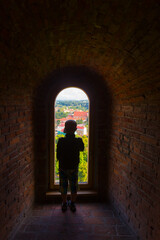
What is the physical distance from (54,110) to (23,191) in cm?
184

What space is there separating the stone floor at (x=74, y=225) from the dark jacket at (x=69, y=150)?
3.28 ft

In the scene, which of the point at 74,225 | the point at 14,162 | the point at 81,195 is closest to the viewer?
the point at 14,162

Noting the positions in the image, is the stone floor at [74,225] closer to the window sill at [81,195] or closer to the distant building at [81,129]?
the window sill at [81,195]

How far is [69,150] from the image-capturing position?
3.02m

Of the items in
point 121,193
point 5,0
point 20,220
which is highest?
point 5,0

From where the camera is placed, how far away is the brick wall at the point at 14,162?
2.14m

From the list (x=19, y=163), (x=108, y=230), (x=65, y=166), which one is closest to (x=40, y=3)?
(x=19, y=163)

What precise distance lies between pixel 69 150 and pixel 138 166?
123cm

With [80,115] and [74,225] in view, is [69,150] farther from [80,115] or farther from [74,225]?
[74,225]

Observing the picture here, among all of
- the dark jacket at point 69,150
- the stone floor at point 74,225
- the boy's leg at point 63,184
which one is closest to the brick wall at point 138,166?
the stone floor at point 74,225

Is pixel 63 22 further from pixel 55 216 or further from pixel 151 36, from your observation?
pixel 55 216

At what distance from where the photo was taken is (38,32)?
178 centimetres

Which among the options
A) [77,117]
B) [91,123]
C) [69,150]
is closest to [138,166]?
[69,150]

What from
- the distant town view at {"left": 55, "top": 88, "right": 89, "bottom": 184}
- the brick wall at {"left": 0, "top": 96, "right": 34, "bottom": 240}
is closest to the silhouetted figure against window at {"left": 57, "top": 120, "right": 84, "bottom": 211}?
the brick wall at {"left": 0, "top": 96, "right": 34, "bottom": 240}
